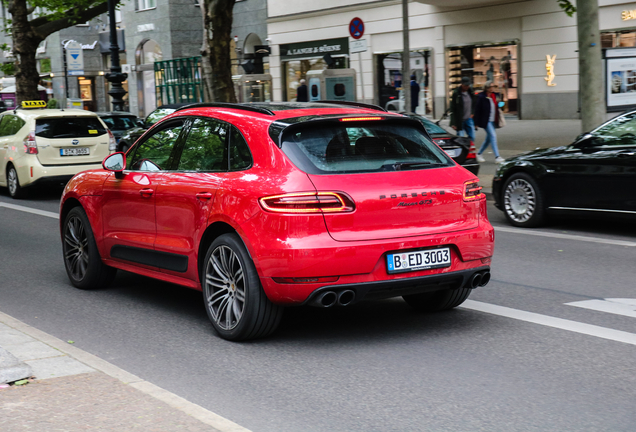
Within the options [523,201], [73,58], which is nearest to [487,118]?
[523,201]

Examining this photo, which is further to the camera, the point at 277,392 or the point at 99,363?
the point at 99,363

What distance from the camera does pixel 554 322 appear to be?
595 cm

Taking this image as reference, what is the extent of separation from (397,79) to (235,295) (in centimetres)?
2669

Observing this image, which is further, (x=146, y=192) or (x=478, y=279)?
(x=146, y=192)

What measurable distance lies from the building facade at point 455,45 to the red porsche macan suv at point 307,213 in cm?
1828

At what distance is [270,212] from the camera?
5.21 meters

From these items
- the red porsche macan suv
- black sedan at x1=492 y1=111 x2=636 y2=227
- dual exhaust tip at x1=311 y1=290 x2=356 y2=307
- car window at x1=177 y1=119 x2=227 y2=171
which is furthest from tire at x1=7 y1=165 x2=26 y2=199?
dual exhaust tip at x1=311 y1=290 x2=356 y2=307

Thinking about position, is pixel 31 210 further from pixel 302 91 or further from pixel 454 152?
pixel 302 91

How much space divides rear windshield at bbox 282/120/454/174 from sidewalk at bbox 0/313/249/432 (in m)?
1.70

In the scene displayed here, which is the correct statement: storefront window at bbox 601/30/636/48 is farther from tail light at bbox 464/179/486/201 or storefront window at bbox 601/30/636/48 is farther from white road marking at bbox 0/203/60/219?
tail light at bbox 464/179/486/201

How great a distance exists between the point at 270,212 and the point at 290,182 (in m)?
0.22

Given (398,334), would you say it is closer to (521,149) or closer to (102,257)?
(102,257)

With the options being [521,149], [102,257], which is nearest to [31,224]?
[102,257]

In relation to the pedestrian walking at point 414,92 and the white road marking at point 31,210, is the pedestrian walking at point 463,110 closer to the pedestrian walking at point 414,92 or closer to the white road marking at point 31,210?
the white road marking at point 31,210
